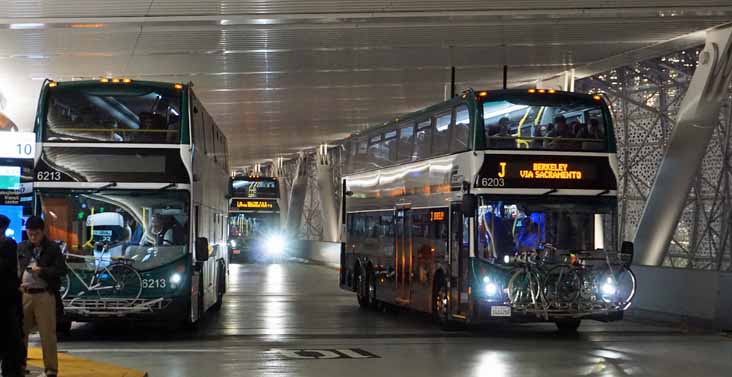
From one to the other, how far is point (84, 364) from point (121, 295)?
139 inches

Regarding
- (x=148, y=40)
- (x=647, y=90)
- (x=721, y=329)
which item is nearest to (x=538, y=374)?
(x=721, y=329)

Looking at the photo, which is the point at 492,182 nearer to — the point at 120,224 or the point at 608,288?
the point at 608,288

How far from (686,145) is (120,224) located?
13.9m

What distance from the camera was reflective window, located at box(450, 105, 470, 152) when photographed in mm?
17781

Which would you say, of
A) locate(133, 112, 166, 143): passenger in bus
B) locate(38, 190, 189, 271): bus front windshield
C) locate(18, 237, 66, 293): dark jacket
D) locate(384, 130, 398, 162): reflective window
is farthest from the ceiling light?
locate(18, 237, 66, 293): dark jacket

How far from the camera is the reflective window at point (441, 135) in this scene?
18836 millimetres

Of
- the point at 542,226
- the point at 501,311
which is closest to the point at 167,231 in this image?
the point at 501,311

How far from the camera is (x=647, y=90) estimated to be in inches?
1377

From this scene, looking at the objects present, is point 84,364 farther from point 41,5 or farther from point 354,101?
point 354,101

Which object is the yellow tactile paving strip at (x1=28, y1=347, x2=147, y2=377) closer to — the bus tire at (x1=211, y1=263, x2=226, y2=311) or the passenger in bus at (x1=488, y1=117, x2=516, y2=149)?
the passenger in bus at (x1=488, y1=117, x2=516, y2=149)

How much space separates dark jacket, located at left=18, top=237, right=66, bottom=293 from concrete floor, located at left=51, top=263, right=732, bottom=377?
2154 millimetres

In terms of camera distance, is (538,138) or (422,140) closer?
(538,138)

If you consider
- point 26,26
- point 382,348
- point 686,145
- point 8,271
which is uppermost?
point 26,26

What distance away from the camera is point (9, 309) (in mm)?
10391
